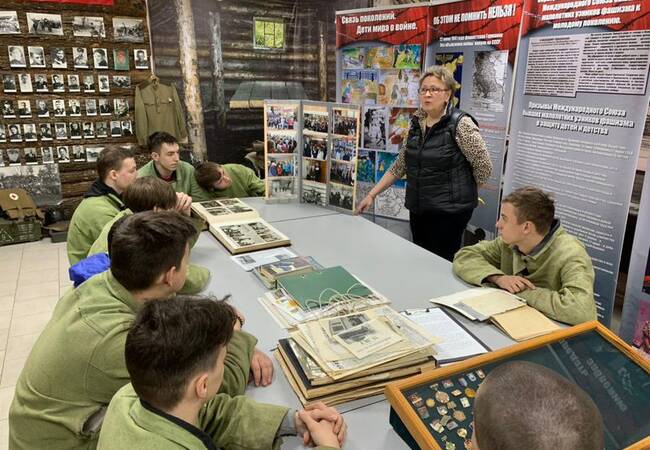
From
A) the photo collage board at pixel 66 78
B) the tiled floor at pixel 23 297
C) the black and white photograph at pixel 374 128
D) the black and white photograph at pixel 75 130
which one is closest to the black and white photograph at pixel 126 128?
the photo collage board at pixel 66 78

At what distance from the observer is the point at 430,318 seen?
1713mm

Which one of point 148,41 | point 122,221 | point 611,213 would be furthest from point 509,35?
point 148,41

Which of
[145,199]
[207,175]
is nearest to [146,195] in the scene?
[145,199]

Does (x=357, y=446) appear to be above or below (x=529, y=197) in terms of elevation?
below

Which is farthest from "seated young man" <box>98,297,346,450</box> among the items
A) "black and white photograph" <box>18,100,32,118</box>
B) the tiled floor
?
"black and white photograph" <box>18,100,32,118</box>

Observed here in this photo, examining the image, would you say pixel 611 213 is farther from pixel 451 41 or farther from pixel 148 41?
pixel 148 41

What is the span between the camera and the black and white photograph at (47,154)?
5.19 metres

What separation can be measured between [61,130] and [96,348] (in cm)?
474

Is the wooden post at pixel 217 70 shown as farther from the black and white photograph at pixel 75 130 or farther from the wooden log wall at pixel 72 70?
the black and white photograph at pixel 75 130

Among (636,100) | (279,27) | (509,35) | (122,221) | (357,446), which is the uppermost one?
(279,27)

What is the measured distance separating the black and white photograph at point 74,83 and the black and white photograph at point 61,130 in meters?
0.39

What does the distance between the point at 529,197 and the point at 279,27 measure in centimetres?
476

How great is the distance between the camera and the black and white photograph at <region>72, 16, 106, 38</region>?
4953mm

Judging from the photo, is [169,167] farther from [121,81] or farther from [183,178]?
[121,81]
